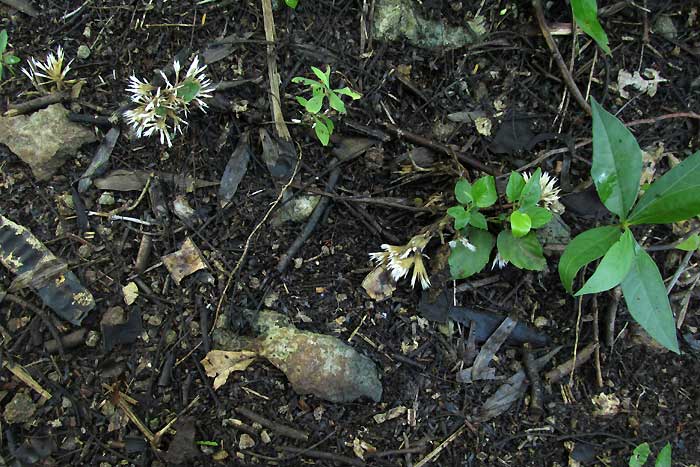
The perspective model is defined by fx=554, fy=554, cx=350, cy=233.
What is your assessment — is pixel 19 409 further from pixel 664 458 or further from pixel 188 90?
pixel 664 458

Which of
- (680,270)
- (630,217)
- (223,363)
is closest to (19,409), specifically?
(223,363)

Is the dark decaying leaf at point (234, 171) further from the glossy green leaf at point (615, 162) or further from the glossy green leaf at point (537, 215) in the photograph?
the glossy green leaf at point (615, 162)

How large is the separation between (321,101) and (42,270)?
1146 millimetres

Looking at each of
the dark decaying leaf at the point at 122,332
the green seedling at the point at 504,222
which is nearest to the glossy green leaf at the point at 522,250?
the green seedling at the point at 504,222

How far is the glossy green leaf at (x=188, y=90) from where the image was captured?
75.8 inches

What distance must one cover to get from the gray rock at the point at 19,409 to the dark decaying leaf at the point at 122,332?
0.32 meters

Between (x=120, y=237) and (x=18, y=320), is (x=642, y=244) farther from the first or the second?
(x=18, y=320)

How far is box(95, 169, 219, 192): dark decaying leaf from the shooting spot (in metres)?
1.98

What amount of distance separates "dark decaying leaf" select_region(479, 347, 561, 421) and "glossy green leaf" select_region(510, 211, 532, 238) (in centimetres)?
51

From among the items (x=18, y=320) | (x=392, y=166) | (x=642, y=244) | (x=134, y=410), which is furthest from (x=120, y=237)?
(x=642, y=244)

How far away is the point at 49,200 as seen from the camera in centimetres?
200

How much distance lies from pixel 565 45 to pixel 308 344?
1.42 m

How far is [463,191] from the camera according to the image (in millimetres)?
1797

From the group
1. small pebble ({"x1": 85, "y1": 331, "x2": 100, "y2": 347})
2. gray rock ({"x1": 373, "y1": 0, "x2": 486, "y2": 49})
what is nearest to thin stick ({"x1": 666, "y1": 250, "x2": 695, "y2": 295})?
gray rock ({"x1": 373, "y1": 0, "x2": 486, "y2": 49})
